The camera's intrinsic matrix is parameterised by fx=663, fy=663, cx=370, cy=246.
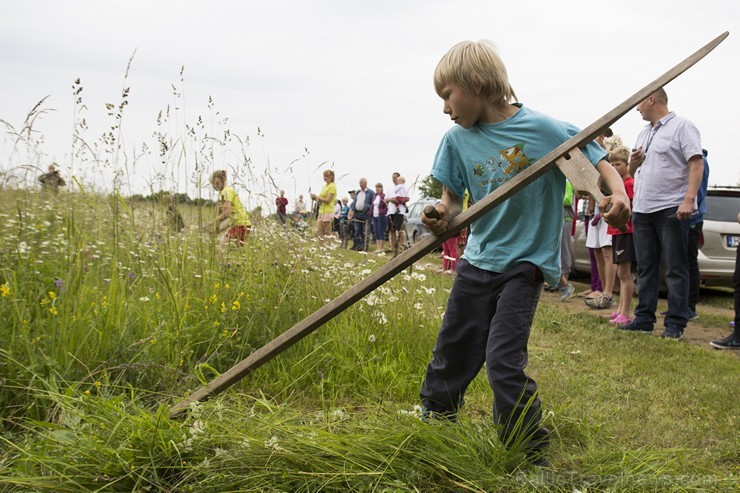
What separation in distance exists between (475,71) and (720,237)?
Result: 7652mm

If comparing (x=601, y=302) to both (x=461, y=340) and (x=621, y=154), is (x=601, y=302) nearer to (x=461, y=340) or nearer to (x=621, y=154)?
(x=621, y=154)

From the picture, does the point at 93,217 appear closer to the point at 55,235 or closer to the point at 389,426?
the point at 55,235

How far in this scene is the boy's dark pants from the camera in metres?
2.53

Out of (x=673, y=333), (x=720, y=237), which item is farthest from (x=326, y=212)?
(x=720, y=237)

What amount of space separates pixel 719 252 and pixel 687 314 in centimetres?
351

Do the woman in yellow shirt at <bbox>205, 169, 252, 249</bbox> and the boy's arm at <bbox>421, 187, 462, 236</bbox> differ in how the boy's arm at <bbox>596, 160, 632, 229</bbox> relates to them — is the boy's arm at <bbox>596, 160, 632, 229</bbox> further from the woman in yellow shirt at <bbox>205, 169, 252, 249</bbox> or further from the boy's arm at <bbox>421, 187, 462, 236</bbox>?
the woman in yellow shirt at <bbox>205, 169, 252, 249</bbox>

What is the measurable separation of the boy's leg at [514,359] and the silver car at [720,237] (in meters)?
7.31

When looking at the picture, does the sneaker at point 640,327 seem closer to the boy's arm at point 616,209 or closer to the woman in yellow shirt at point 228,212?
the woman in yellow shirt at point 228,212

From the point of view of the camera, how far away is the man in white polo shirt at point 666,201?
5.69 m

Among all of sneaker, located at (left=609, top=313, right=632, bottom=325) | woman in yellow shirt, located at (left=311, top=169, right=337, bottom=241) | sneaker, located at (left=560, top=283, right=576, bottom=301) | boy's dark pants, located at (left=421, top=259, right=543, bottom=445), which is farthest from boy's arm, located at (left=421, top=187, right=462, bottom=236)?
sneaker, located at (left=560, top=283, right=576, bottom=301)

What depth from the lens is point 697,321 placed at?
7180 mm

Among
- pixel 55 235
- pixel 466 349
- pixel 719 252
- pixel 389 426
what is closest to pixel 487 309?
pixel 466 349

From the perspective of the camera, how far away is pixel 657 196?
5906 mm

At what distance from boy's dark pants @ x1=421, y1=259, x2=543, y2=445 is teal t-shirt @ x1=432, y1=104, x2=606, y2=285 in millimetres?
63
